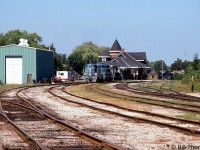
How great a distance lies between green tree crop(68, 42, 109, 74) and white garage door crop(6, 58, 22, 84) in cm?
5692

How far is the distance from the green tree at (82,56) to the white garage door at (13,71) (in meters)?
56.9

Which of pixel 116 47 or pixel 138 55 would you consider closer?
pixel 138 55

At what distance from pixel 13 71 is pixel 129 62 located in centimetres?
5731

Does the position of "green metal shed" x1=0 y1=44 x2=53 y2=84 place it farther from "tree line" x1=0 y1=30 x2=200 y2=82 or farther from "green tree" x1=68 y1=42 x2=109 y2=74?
"green tree" x1=68 y1=42 x2=109 y2=74

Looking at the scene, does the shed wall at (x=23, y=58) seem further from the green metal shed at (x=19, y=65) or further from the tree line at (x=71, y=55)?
the tree line at (x=71, y=55)

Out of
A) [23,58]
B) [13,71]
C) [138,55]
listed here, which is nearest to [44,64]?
[23,58]

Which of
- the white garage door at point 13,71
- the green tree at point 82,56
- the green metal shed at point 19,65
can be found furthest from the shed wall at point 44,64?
the green tree at point 82,56

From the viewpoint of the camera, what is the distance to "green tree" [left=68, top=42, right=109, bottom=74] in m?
130

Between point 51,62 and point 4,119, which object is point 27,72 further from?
point 4,119

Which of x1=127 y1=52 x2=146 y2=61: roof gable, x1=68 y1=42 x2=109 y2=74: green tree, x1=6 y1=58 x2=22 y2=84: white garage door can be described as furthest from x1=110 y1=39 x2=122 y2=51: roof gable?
x1=6 y1=58 x2=22 y2=84: white garage door

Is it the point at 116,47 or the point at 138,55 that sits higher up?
the point at 116,47

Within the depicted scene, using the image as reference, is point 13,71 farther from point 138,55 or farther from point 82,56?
point 82,56

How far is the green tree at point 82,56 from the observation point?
130 meters

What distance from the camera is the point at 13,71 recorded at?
231 feet
